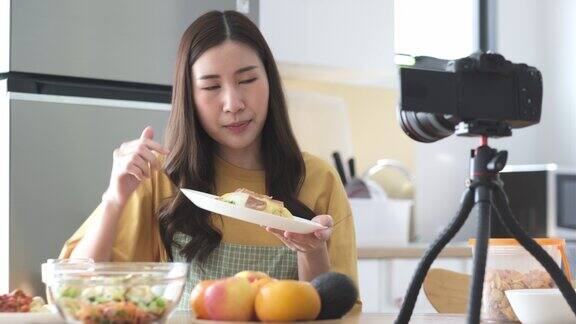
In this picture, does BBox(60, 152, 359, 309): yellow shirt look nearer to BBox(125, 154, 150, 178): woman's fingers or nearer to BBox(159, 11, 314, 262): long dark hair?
BBox(159, 11, 314, 262): long dark hair

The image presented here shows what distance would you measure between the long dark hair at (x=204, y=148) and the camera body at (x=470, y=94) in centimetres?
86

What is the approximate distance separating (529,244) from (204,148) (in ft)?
3.35

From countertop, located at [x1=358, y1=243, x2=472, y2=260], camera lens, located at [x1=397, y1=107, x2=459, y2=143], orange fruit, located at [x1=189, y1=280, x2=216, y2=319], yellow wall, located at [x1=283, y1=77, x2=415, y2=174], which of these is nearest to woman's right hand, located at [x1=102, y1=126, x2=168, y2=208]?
orange fruit, located at [x1=189, y1=280, x2=216, y2=319]

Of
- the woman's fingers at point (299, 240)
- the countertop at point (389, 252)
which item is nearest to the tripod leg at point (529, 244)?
the woman's fingers at point (299, 240)


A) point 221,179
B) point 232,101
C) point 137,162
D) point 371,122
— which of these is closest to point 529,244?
point 137,162

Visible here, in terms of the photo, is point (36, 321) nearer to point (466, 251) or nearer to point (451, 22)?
point (466, 251)

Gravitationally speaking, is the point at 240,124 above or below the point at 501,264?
above

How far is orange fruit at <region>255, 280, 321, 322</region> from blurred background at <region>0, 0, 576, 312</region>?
1252 mm

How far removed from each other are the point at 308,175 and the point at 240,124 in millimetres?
247

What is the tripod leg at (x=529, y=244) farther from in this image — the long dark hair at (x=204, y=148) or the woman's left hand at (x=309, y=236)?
the long dark hair at (x=204, y=148)

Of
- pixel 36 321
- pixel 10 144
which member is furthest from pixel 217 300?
pixel 10 144

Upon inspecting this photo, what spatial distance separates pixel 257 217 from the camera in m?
1.41

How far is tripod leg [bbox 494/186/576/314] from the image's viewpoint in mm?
1094

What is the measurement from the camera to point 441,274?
1856 mm
